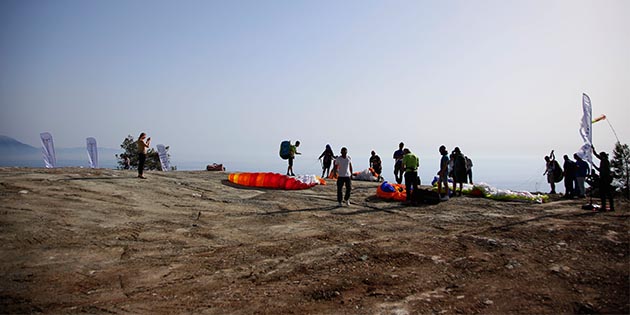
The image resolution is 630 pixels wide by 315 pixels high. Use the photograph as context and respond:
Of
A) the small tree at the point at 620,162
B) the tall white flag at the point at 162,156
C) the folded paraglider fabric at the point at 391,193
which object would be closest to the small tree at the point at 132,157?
the tall white flag at the point at 162,156

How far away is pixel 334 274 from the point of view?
5.63 metres

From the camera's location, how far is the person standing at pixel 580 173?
13859mm

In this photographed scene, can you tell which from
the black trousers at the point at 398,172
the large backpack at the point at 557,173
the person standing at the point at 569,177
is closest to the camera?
the person standing at the point at 569,177

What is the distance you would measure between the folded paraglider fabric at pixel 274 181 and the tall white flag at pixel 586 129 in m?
11.6

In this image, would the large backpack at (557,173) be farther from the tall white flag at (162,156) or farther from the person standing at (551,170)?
the tall white flag at (162,156)

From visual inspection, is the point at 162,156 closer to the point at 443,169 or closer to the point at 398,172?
the point at 398,172

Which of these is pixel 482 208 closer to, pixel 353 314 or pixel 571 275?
pixel 571 275

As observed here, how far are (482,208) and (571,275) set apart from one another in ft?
20.8

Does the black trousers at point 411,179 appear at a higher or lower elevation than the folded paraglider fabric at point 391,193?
higher

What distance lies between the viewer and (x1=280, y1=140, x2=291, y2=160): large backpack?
1923 cm

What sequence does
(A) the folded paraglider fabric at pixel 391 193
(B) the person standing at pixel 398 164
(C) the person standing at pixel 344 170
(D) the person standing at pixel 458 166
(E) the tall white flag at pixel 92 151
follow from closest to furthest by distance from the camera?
(C) the person standing at pixel 344 170 < (A) the folded paraglider fabric at pixel 391 193 < (D) the person standing at pixel 458 166 < (B) the person standing at pixel 398 164 < (E) the tall white flag at pixel 92 151

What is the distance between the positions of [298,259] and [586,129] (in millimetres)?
Result: 15335

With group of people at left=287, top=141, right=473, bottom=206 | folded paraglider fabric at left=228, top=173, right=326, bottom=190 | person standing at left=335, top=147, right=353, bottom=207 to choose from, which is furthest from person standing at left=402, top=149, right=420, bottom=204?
folded paraglider fabric at left=228, top=173, right=326, bottom=190

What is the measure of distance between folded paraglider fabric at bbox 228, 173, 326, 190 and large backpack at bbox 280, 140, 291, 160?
10.1 ft
